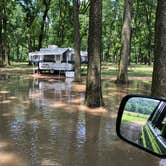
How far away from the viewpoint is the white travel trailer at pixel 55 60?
30.0 metres

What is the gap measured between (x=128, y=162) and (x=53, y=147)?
1.59m

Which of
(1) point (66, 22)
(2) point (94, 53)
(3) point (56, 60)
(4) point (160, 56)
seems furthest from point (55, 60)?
(4) point (160, 56)

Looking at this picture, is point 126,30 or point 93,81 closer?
point 93,81

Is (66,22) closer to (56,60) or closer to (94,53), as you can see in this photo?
(56,60)

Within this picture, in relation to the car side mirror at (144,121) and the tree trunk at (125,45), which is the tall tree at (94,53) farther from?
the tree trunk at (125,45)

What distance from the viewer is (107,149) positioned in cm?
688

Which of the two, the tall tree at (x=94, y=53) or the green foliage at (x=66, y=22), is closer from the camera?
the tall tree at (x=94, y=53)

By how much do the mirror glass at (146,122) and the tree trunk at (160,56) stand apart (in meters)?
4.16

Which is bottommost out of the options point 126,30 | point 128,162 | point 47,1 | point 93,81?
point 128,162

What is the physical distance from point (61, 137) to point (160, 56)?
288 cm

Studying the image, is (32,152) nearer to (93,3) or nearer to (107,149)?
(107,149)

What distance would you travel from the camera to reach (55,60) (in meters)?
31.0

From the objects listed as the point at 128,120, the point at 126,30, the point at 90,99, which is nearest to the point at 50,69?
the point at 126,30

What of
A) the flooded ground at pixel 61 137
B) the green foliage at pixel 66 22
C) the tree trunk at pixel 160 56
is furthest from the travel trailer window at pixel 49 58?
the tree trunk at pixel 160 56
